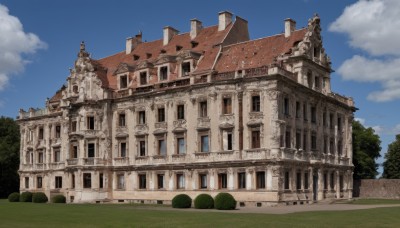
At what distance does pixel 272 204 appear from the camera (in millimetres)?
52250

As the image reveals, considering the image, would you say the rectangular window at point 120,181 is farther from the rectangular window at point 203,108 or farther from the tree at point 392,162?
the tree at point 392,162

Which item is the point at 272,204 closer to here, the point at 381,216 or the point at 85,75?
the point at 381,216

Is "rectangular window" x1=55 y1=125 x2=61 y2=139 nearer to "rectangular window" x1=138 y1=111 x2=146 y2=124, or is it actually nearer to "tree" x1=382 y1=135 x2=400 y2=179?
"rectangular window" x1=138 y1=111 x2=146 y2=124

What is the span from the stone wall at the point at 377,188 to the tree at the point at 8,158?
4922 centimetres

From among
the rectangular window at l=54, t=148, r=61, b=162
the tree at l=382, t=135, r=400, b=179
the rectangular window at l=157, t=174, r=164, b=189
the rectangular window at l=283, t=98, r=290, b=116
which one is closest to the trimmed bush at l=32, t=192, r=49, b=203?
the rectangular window at l=54, t=148, r=61, b=162

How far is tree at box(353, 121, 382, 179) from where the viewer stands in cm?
8125

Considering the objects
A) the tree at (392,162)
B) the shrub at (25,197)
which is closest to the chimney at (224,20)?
the shrub at (25,197)

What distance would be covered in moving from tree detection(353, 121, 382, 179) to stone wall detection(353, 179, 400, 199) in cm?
951

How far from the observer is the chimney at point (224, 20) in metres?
66.1

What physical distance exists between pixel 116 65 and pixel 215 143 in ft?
73.2

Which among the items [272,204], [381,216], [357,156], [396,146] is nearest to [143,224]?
[381,216]

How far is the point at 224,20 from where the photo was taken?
66.1 meters

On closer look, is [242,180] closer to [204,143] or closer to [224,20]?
[204,143]

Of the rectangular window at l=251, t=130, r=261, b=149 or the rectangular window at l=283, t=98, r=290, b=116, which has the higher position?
the rectangular window at l=283, t=98, r=290, b=116
